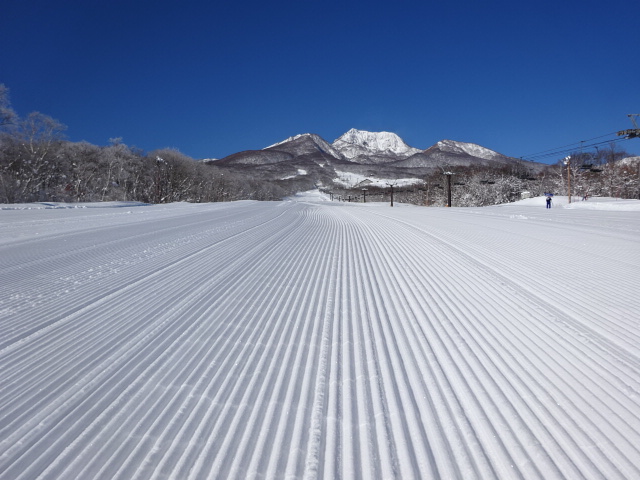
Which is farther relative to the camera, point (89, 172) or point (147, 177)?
point (147, 177)

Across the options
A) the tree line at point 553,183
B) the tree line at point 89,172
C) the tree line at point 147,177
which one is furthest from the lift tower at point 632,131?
the tree line at point 89,172

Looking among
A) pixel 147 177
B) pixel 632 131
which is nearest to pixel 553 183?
pixel 632 131

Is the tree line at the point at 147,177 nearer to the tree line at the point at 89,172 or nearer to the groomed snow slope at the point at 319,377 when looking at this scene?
the tree line at the point at 89,172

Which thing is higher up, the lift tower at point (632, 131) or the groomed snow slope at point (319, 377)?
the lift tower at point (632, 131)

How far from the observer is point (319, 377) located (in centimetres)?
225

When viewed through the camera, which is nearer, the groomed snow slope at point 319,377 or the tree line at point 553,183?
the groomed snow slope at point 319,377

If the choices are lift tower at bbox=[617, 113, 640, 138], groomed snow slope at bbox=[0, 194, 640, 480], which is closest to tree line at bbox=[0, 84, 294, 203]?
groomed snow slope at bbox=[0, 194, 640, 480]

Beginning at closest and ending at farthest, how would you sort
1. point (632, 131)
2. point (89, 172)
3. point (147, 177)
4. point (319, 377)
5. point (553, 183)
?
point (319, 377)
point (632, 131)
point (89, 172)
point (147, 177)
point (553, 183)

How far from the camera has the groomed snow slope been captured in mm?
1593

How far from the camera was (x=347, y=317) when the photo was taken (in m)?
3.32

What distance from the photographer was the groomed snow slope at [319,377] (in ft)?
5.23

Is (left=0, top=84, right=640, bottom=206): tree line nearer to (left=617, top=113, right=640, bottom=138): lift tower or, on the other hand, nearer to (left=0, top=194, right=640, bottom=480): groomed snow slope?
(left=617, top=113, right=640, bottom=138): lift tower

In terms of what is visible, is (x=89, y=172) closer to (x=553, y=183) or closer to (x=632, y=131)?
(x=632, y=131)

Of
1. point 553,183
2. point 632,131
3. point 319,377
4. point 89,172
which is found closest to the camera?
point 319,377
